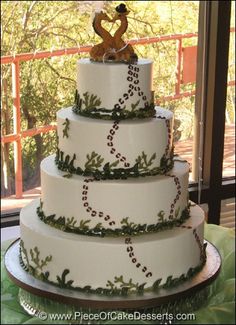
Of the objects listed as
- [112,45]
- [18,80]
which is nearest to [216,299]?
[112,45]

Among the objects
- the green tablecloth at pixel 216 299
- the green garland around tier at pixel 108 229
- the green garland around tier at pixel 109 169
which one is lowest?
the green tablecloth at pixel 216 299

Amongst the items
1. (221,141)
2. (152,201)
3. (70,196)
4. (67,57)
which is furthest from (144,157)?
(221,141)

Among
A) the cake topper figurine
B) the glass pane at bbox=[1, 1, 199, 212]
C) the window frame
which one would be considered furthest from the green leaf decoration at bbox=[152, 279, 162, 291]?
the window frame

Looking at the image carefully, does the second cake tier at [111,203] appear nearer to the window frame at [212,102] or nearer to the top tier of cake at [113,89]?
the top tier of cake at [113,89]

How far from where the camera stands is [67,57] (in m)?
2.70

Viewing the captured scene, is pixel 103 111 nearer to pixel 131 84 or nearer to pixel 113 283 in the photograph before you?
pixel 131 84

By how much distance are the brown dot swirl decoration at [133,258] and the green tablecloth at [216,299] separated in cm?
12

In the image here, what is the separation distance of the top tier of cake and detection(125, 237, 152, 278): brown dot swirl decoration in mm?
321

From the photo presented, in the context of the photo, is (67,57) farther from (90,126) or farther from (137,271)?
(137,271)

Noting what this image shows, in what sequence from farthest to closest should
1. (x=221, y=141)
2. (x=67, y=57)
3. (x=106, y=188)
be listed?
(x=221, y=141)
(x=67, y=57)
(x=106, y=188)

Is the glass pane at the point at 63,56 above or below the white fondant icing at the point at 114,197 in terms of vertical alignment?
above

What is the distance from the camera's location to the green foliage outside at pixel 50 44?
2598mm

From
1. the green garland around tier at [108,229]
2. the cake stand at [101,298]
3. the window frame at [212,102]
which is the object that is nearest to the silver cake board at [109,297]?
the cake stand at [101,298]

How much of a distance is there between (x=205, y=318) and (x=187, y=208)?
1.03ft
